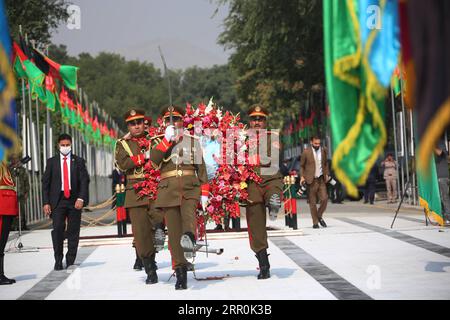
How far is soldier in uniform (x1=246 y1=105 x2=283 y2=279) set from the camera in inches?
503

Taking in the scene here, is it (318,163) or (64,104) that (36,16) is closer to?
(64,104)

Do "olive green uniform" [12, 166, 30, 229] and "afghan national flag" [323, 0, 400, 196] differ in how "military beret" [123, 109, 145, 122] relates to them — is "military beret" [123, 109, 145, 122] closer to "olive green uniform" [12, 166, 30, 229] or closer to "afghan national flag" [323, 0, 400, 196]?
"afghan national flag" [323, 0, 400, 196]

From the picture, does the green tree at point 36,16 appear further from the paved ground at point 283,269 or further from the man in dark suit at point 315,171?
the paved ground at point 283,269

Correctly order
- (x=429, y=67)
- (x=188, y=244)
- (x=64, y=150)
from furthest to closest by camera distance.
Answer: (x=64, y=150) → (x=188, y=244) → (x=429, y=67)

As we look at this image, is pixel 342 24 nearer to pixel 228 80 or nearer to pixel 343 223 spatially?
pixel 343 223

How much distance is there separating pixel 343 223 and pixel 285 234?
3584 millimetres

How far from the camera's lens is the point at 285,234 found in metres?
20.5

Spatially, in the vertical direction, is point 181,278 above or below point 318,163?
below

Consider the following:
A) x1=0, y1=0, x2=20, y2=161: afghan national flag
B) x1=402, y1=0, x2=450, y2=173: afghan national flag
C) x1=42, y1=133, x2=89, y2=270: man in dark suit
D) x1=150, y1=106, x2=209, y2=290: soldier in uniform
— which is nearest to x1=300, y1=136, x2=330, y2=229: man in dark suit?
x1=42, y1=133, x2=89, y2=270: man in dark suit

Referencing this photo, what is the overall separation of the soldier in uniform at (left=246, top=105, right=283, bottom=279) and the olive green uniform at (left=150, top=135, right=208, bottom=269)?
1085mm

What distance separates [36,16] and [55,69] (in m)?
9.92

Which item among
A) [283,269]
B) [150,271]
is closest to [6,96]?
[150,271]

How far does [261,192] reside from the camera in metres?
13.2

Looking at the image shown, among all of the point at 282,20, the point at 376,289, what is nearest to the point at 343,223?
the point at 376,289
